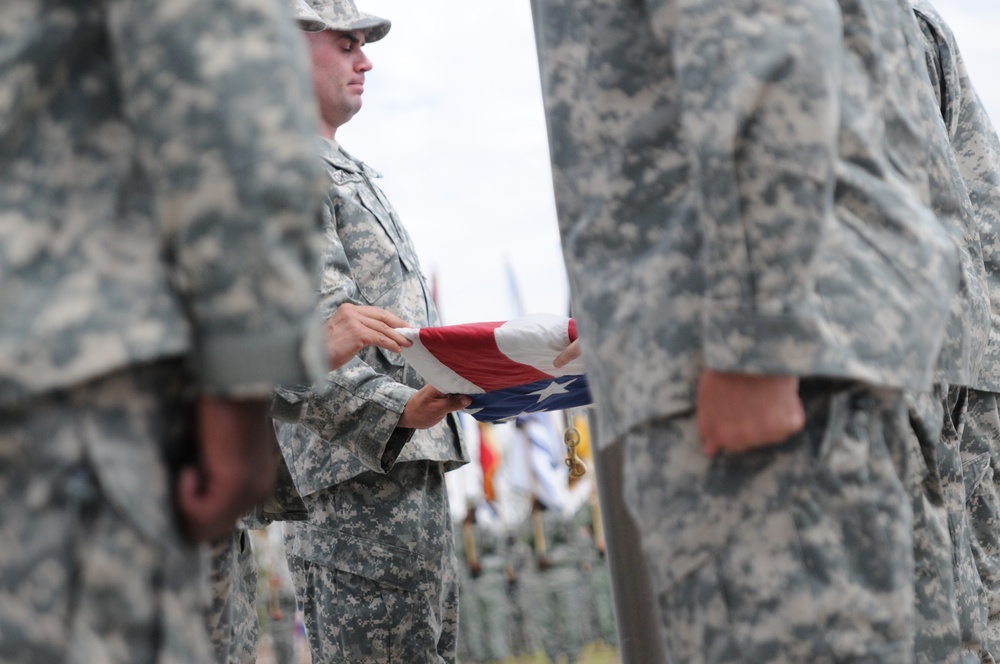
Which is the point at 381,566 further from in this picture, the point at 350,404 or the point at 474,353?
the point at 474,353

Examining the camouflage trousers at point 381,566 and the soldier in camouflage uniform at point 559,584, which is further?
the soldier in camouflage uniform at point 559,584

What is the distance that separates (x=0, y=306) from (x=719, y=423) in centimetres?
103

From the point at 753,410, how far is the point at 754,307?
156 mm

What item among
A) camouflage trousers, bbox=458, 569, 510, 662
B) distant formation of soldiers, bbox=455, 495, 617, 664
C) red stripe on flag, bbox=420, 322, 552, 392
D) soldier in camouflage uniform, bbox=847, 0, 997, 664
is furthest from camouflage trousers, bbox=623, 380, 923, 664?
camouflage trousers, bbox=458, 569, 510, 662

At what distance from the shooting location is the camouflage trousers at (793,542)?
1.82 metres

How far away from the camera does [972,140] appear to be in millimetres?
3971

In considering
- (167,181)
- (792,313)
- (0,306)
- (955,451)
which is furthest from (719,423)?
(955,451)

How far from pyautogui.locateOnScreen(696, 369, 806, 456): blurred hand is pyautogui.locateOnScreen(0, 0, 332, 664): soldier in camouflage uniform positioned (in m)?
0.67

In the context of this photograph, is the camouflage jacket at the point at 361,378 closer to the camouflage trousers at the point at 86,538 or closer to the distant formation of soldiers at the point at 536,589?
the camouflage trousers at the point at 86,538

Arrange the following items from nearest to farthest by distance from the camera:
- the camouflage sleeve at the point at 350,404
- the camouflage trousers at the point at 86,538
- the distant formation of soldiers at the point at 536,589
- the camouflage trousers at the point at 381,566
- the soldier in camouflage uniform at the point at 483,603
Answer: the camouflage trousers at the point at 86,538
the camouflage sleeve at the point at 350,404
the camouflage trousers at the point at 381,566
the distant formation of soldiers at the point at 536,589
the soldier in camouflage uniform at the point at 483,603

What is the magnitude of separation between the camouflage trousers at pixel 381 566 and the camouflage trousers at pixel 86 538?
2.66 meters

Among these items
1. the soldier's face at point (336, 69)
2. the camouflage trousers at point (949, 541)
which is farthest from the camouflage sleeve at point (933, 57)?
the soldier's face at point (336, 69)

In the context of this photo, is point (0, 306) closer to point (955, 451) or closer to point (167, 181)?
point (167, 181)

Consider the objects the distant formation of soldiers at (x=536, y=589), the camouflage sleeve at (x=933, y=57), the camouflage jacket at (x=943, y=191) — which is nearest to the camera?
the camouflage jacket at (x=943, y=191)
